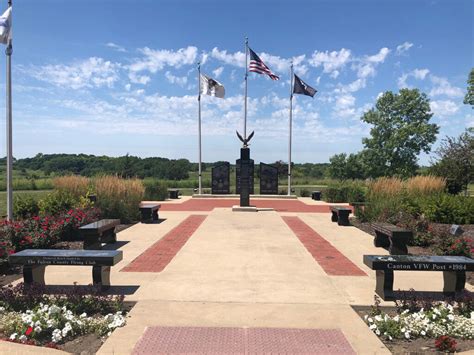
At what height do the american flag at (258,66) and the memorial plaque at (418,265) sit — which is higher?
the american flag at (258,66)

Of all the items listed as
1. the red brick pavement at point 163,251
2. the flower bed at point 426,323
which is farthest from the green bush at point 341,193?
the flower bed at point 426,323

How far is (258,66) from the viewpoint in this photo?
70.5ft

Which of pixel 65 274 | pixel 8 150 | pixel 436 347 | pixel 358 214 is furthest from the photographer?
pixel 358 214

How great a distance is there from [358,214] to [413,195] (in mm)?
2212

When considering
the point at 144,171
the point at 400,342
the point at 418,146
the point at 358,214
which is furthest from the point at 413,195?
the point at 144,171

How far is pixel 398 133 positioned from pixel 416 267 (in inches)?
1701

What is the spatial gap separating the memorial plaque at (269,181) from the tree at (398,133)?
24.0 m

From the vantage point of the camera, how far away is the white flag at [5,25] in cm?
1000

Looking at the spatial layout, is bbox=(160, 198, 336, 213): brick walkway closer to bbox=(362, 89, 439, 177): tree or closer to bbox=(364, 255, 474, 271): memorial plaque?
bbox=(364, 255, 474, 271): memorial plaque

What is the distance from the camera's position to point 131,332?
166 inches

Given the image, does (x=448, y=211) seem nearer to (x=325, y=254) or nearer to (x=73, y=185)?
(x=325, y=254)

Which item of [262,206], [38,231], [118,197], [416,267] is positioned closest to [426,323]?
[416,267]

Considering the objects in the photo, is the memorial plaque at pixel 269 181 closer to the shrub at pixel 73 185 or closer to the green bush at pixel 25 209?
the shrub at pixel 73 185

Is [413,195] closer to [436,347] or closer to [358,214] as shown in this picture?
[358,214]
